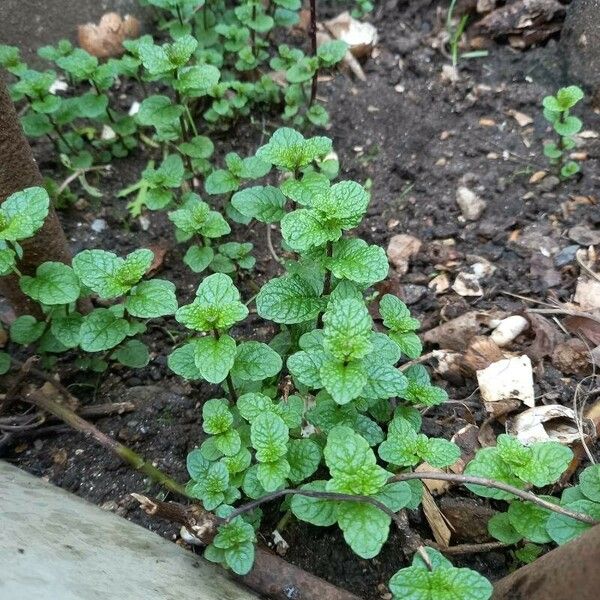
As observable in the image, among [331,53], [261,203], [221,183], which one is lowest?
[261,203]

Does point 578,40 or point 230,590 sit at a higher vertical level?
point 578,40

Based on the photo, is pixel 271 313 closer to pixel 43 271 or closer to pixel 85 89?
pixel 43 271

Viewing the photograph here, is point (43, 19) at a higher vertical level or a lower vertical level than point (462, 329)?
higher

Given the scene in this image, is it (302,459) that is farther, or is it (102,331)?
(102,331)

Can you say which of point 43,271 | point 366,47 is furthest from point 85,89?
point 43,271

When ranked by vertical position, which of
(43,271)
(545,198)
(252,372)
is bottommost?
(252,372)

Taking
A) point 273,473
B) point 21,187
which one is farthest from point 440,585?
point 21,187

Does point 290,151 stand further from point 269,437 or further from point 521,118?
point 521,118
